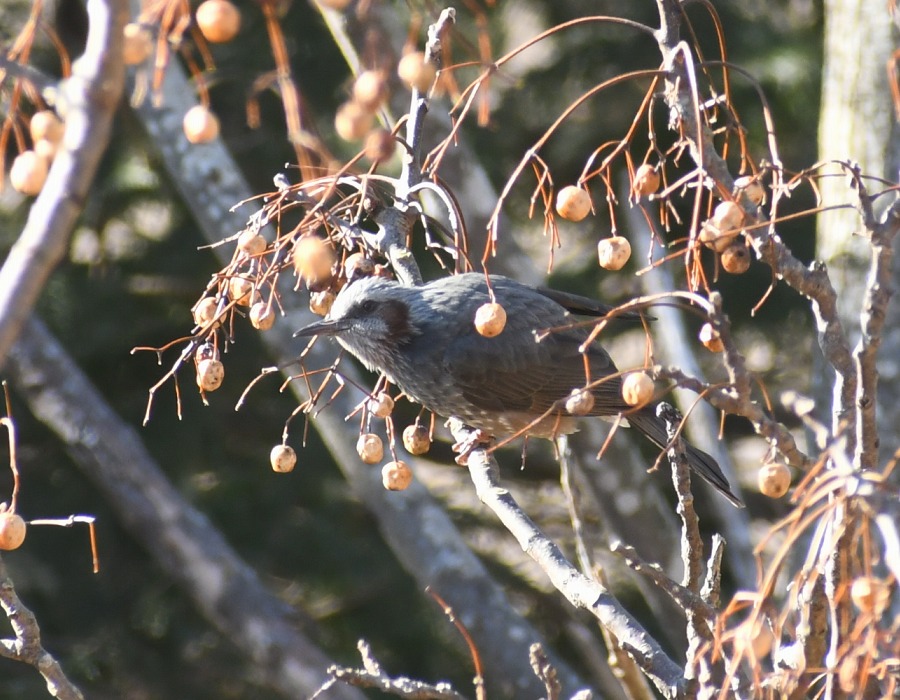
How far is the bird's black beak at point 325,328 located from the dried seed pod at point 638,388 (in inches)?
61.7

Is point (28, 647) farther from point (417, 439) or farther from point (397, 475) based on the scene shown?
point (417, 439)

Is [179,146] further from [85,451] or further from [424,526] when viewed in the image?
[424,526]

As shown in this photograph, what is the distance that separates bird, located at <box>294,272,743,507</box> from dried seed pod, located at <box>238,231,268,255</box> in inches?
40.2

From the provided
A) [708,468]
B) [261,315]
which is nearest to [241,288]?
[261,315]

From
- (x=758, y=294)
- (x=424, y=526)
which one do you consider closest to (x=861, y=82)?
(x=758, y=294)

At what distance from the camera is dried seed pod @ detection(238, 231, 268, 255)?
113 inches

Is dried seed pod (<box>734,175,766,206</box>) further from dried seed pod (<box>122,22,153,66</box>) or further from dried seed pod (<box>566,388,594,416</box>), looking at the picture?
dried seed pod (<box>122,22,153,66</box>)

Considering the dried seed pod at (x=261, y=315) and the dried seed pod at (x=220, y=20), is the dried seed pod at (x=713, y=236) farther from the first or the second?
the dried seed pod at (x=261, y=315)

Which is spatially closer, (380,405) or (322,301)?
(380,405)

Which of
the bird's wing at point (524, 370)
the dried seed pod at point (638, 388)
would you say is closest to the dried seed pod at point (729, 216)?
the dried seed pod at point (638, 388)

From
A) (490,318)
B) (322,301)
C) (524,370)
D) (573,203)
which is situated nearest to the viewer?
(573,203)

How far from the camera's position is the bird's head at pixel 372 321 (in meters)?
3.86

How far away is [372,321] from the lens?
158 inches

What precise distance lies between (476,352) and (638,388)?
81.8 inches
